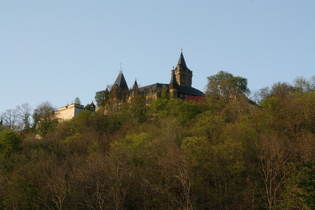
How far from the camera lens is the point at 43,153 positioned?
40875 millimetres

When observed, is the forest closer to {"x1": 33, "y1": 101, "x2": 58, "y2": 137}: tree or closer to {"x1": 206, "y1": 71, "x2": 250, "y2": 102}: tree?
{"x1": 206, "y1": 71, "x2": 250, "y2": 102}: tree

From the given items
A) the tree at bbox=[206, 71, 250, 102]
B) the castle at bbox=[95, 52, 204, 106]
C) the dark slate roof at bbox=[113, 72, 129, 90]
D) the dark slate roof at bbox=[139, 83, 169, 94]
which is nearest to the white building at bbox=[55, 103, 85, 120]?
the castle at bbox=[95, 52, 204, 106]

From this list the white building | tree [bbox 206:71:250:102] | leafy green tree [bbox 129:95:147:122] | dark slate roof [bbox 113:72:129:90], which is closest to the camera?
tree [bbox 206:71:250:102]

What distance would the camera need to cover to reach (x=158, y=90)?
79.8 meters

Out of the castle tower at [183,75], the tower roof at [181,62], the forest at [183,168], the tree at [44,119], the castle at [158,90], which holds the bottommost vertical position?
the forest at [183,168]

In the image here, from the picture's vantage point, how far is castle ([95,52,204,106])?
249ft

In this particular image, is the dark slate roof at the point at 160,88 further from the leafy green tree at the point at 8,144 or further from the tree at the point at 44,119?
the leafy green tree at the point at 8,144

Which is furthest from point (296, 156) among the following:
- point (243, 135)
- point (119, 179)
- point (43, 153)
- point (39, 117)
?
point (39, 117)

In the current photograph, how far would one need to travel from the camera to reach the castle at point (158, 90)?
7600 cm

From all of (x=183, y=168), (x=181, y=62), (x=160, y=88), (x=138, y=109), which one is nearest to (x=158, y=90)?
(x=160, y=88)

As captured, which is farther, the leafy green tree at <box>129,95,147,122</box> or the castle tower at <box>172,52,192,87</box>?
the castle tower at <box>172,52,192,87</box>

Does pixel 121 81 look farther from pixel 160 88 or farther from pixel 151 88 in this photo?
pixel 160 88

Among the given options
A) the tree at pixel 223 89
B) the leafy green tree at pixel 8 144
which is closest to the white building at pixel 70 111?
the tree at pixel 223 89

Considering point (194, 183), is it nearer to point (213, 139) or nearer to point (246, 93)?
point (213, 139)
